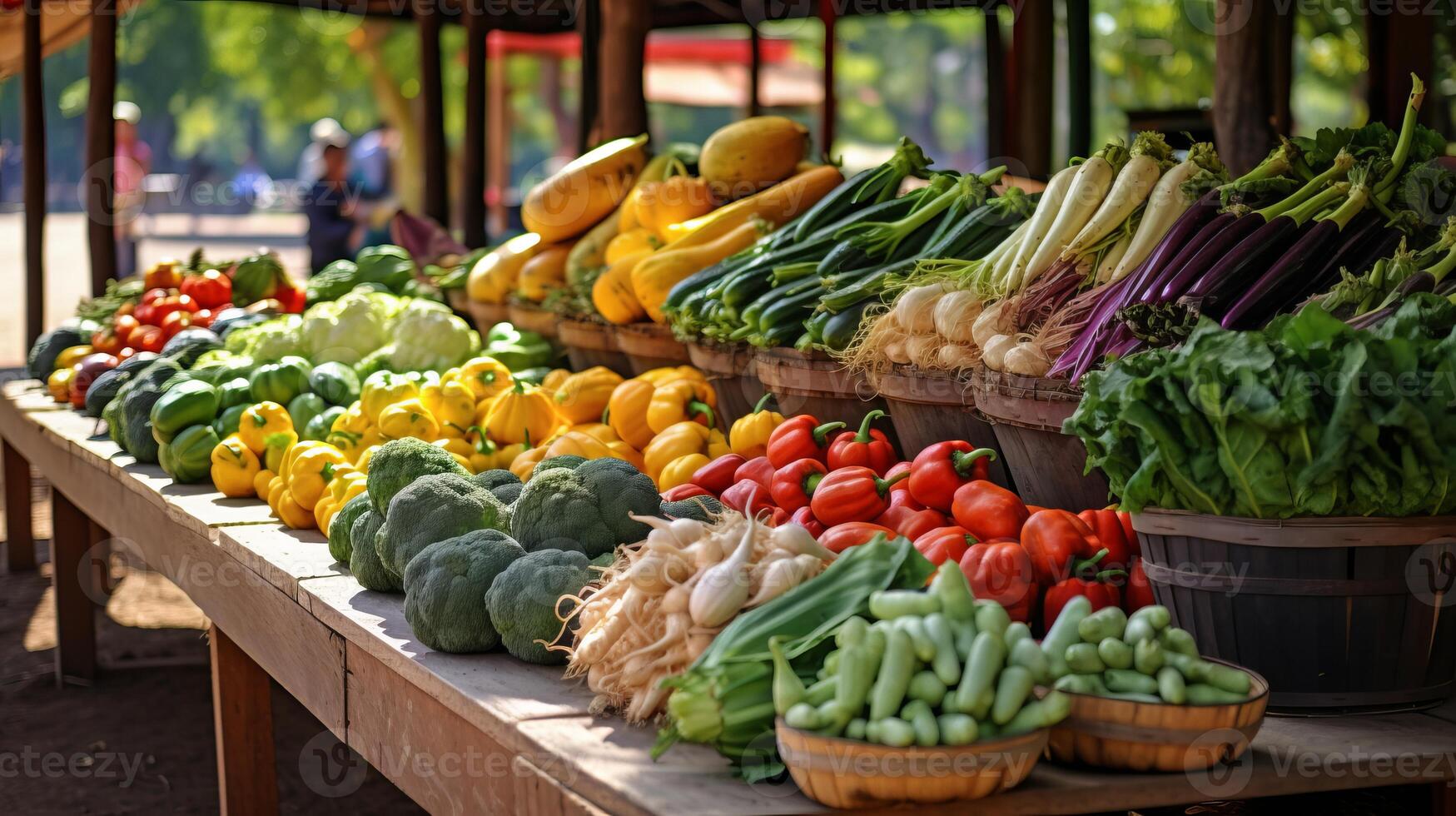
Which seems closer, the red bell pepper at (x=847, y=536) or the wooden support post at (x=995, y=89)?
the red bell pepper at (x=847, y=536)

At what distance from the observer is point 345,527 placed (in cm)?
320

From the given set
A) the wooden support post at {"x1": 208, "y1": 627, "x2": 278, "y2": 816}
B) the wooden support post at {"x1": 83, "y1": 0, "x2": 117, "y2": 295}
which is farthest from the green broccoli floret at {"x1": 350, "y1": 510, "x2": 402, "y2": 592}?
the wooden support post at {"x1": 83, "y1": 0, "x2": 117, "y2": 295}

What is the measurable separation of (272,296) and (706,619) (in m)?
5.03

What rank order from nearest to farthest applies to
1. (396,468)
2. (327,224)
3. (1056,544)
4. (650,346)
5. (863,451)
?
(1056,544) < (863,451) < (396,468) < (650,346) < (327,224)

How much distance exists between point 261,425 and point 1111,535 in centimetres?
274

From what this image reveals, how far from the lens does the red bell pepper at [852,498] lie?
2.78 m

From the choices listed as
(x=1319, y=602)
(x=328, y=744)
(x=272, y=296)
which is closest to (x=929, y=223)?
(x=1319, y=602)

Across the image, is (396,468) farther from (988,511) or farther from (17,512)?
(17,512)

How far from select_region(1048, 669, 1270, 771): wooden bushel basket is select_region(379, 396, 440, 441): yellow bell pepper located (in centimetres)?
251

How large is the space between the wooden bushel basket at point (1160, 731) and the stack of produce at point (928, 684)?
5 cm

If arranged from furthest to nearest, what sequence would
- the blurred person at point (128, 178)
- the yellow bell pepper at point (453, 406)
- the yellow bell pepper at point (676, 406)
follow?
the blurred person at point (128, 178)
the yellow bell pepper at point (453, 406)
the yellow bell pepper at point (676, 406)

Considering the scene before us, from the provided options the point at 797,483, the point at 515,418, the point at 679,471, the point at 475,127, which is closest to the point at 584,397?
the point at 515,418
